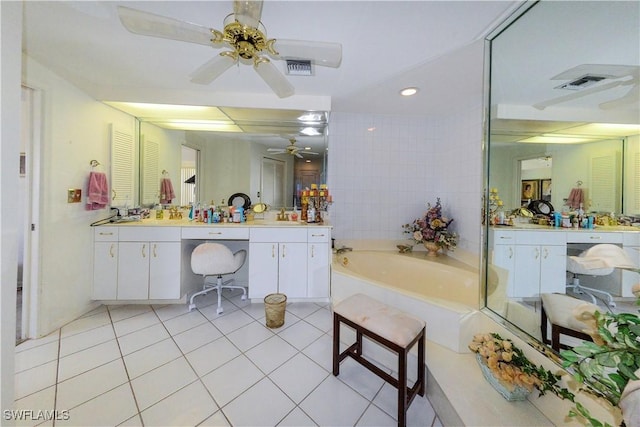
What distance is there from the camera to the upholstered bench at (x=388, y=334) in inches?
47.2

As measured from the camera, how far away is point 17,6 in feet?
2.89

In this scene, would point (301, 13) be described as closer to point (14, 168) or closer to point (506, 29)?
point (506, 29)

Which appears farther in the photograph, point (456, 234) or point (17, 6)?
point (456, 234)

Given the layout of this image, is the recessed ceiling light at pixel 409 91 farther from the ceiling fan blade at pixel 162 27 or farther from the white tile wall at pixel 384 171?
the ceiling fan blade at pixel 162 27

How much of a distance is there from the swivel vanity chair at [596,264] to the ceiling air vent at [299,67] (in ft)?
7.12

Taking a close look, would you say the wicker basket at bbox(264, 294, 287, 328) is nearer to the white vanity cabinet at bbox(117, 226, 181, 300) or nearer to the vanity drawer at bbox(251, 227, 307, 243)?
the vanity drawer at bbox(251, 227, 307, 243)

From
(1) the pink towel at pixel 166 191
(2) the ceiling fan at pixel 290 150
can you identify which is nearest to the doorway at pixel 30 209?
(1) the pink towel at pixel 166 191

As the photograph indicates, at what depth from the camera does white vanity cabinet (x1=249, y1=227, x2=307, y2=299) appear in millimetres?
2424

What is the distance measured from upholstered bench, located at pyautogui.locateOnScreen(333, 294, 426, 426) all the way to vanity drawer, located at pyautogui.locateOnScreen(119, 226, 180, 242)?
→ 195 centimetres

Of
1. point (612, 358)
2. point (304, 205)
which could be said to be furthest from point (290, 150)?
point (612, 358)

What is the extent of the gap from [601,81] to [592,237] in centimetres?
85

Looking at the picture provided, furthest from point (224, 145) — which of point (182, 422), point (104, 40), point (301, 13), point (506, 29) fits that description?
point (506, 29)

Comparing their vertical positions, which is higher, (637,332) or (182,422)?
(637,332)

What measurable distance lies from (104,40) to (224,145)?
1379 mm
